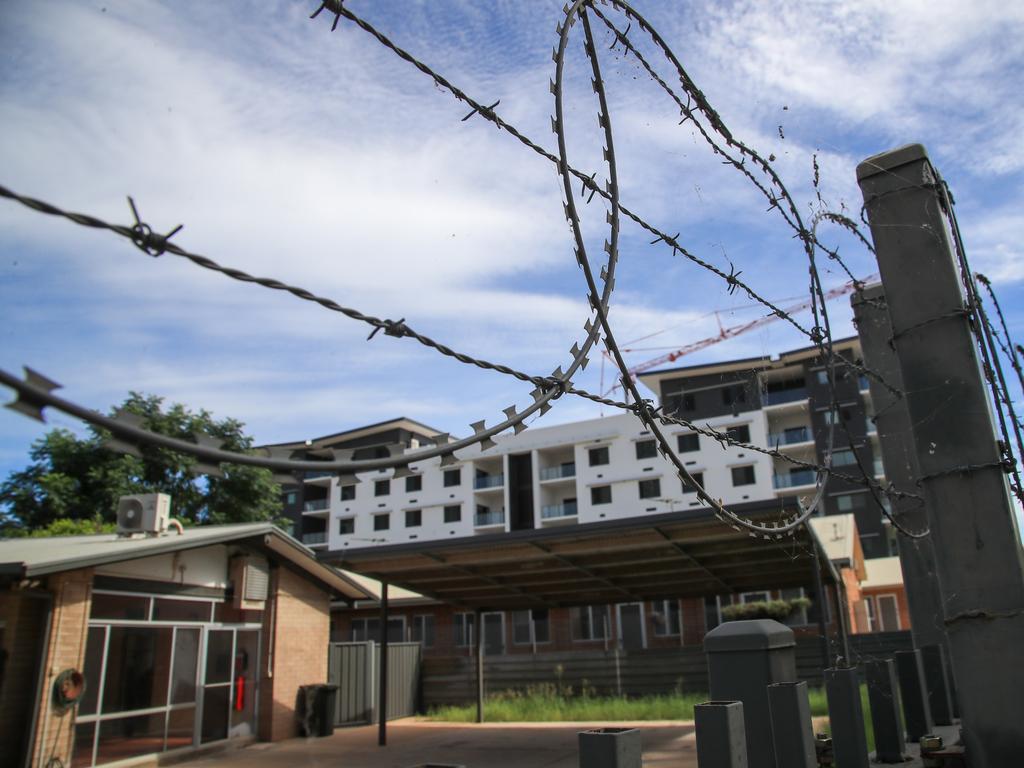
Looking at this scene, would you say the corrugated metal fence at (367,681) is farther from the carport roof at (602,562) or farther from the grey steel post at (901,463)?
the grey steel post at (901,463)

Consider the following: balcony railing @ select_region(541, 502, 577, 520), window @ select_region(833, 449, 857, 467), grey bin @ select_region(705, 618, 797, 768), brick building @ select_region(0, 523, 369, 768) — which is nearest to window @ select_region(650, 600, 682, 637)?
balcony railing @ select_region(541, 502, 577, 520)

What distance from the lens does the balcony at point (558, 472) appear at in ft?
184

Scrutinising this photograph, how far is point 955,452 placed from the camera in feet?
15.7

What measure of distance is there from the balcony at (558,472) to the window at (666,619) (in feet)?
57.2

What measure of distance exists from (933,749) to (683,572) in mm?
9864

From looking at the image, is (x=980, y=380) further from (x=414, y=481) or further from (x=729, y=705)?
(x=414, y=481)

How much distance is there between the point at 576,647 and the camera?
3956cm

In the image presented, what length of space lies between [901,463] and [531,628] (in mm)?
35221

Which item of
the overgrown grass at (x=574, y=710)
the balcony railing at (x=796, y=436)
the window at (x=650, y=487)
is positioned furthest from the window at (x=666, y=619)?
the balcony railing at (x=796, y=436)

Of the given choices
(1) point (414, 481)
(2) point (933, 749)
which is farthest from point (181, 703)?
(1) point (414, 481)

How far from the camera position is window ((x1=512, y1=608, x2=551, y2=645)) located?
134 feet

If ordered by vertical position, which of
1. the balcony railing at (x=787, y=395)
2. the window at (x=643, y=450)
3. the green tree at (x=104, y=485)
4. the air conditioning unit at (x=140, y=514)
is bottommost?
the air conditioning unit at (x=140, y=514)

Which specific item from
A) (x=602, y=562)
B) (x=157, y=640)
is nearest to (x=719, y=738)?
(x=602, y=562)

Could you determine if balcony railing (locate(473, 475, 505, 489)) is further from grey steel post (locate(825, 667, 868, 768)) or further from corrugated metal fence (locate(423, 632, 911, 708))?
grey steel post (locate(825, 667, 868, 768))
